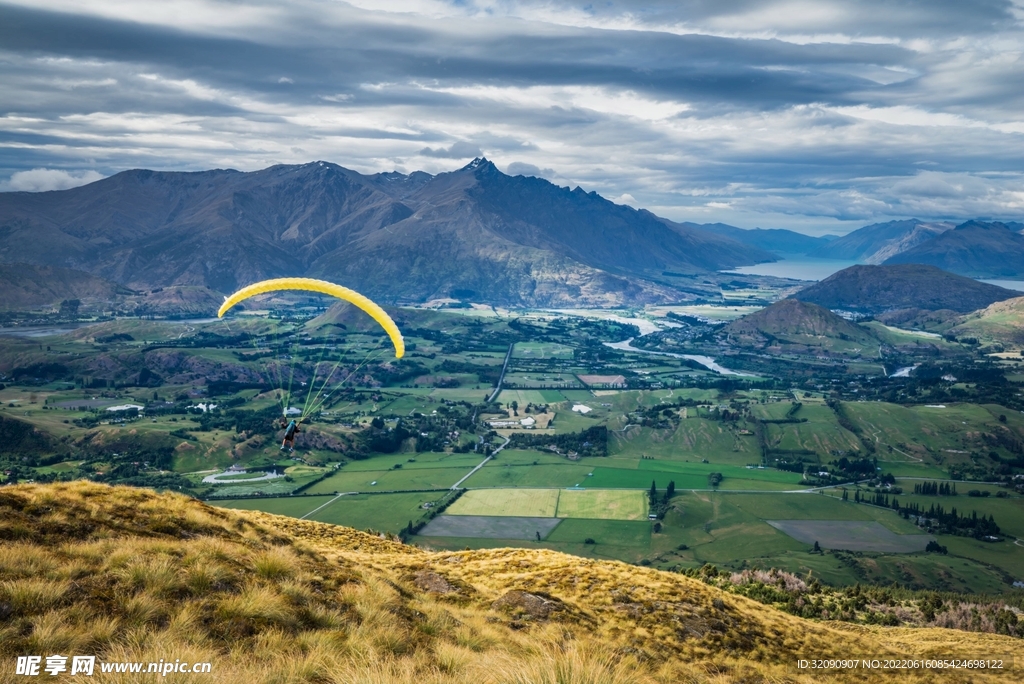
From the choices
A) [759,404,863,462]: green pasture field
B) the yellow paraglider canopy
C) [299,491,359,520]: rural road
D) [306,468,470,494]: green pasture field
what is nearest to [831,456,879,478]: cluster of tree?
[759,404,863,462]: green pasture field

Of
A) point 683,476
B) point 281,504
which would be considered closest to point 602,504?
point 683,476

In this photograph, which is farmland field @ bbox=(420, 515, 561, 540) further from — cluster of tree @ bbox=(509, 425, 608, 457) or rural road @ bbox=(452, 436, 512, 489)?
cluster of tree @ bbox=(509, 425, 608, 457)

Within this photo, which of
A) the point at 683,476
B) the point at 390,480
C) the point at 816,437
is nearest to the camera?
the point at 390,480

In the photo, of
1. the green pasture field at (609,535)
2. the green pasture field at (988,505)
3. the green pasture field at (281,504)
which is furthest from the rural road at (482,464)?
the green pasture field at (988,505)

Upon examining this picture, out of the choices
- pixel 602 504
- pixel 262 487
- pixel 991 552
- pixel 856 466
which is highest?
pixel 856 466

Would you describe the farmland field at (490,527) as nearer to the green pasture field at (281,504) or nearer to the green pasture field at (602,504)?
the green pasture field at (602,504)

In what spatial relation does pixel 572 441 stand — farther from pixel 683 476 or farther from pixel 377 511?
pixel 377 511

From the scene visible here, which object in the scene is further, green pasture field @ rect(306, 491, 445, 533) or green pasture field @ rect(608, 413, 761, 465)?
green pasture field @ rect(608, 413, 761, 465)
